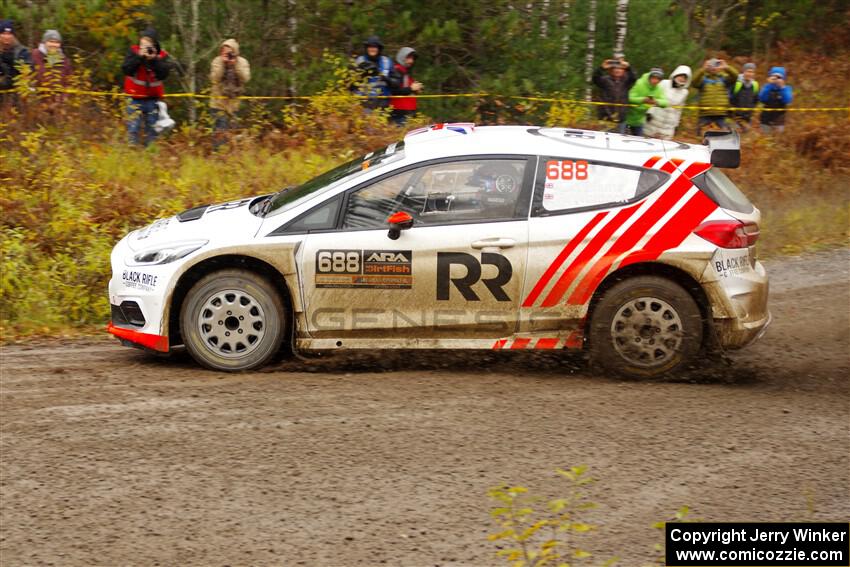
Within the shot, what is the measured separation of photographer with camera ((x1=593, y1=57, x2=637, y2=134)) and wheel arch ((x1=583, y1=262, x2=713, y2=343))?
8.24 metres

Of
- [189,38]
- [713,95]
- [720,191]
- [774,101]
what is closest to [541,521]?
[720,191]

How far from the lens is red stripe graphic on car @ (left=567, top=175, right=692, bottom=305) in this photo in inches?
301

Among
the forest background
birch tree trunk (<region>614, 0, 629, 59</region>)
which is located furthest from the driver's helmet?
birch tree trunk (<region>614, 0, 629, 59</region>)

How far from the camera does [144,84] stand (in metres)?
14.1

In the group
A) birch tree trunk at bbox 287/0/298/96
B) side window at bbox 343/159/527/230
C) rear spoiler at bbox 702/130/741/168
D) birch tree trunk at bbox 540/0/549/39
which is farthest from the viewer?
birch tree trunk at bbox 287/0/298/96

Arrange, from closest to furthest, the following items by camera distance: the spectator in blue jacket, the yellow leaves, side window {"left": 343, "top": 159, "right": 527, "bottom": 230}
Answer: the yellow leaves
side window {"left": 343, "top": 159, "right": 527, "bottom": 230}
the spectator in blue jacket

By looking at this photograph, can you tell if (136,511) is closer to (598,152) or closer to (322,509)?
(322,509)

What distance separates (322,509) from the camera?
5.61 m

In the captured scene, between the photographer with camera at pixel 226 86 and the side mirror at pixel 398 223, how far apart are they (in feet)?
24.2

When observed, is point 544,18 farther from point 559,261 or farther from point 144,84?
point 559,261

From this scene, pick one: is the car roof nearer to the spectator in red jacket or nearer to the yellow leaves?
the yellow leaves

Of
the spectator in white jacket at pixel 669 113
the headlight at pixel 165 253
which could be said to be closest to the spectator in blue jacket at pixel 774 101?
the spectator in white jacket at pixel 669 113

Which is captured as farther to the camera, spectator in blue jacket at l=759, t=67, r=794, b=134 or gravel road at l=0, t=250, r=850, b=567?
spectator in blue jacket at l=759, t=67, r=794, b=134

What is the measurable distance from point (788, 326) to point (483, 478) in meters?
4.88
